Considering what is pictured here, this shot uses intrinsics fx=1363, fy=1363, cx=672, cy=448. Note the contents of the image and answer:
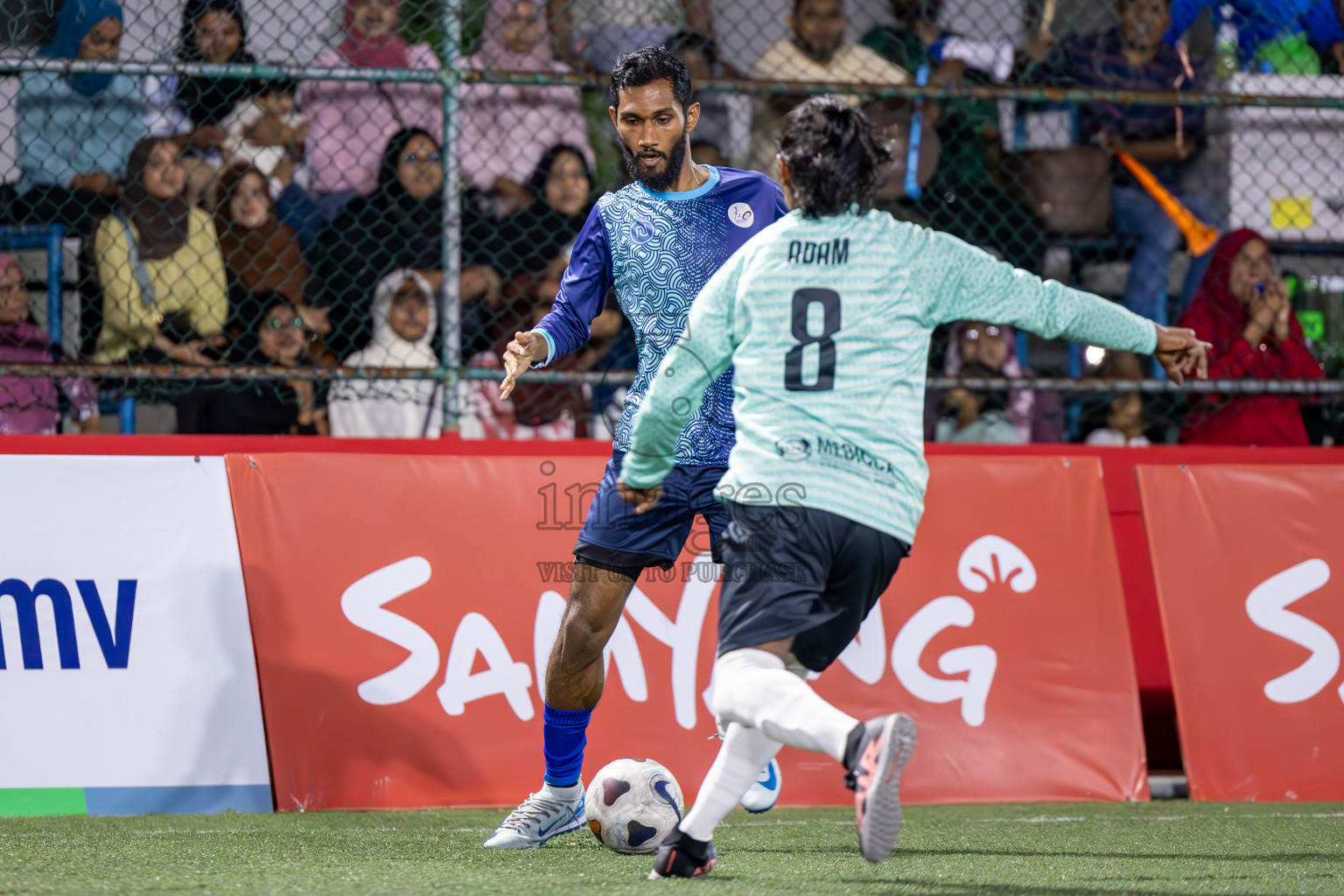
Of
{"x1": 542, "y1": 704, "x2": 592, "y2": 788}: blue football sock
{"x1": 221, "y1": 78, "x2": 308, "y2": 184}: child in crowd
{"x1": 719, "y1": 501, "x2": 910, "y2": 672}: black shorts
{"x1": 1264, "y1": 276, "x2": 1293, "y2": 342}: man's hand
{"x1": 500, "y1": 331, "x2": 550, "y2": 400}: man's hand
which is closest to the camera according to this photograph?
{"x1": 719, "y1": 501, "x2": 910, "y2": 672}: black shorts

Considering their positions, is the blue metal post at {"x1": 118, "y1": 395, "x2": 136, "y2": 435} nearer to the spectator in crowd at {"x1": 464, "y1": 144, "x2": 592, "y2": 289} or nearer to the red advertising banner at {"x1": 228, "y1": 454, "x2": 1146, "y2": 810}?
the red advertising banner at {"x1": 228, "y1": 454, "x2": 1146, "y2": 810}

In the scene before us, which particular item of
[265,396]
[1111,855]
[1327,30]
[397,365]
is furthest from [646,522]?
[1327,30]

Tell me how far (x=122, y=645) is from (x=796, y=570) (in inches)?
107

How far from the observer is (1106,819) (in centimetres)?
447

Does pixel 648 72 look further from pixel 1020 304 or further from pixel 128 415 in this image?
pixel 128 415

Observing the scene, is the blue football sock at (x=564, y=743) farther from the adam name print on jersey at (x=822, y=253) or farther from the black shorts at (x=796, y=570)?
the adam name print on jersey at (x=822, y=253)

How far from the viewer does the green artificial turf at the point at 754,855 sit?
3.02 meters

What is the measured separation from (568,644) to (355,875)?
2.81 ft

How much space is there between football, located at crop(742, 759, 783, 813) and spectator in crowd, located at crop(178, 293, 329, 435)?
259 cm

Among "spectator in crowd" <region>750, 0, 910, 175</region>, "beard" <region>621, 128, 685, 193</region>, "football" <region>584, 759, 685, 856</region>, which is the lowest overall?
"football" <region>584, 759, 685, 856</region>

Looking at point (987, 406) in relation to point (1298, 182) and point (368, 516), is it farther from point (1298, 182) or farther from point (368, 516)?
point (368, 516)

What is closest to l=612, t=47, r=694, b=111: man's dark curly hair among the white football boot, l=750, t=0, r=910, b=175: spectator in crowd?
the white football boot

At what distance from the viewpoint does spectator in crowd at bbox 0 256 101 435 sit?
533 centimetres

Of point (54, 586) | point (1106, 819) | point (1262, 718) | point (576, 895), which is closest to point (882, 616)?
point (1106, 819)
